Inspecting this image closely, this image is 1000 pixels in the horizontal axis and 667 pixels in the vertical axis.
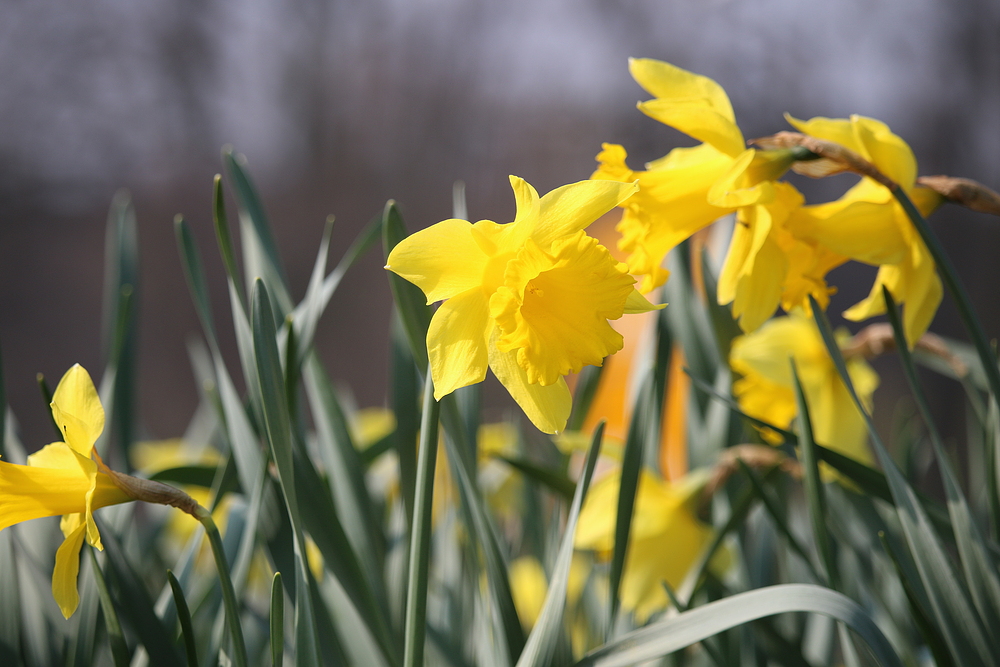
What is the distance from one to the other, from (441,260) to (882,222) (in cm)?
29

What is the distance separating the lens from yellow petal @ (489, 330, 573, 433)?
31cm

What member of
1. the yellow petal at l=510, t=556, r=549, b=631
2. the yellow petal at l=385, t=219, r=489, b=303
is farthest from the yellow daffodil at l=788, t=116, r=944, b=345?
the yellow petal at l=510, t=556, r=549, b=631

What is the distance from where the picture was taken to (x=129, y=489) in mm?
310

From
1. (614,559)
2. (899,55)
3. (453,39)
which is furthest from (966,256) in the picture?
(614,559)

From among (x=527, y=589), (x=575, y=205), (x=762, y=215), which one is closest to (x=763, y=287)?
(x=762, y=215)

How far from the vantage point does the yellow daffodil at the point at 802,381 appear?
57cm

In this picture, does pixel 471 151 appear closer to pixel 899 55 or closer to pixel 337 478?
pixel 899 55

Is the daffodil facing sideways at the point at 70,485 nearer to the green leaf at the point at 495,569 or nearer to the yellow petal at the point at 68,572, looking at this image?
the yellow petal at the point at 68,572

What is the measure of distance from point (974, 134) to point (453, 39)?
194 cm

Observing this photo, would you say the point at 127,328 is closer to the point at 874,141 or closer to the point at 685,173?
the point at 685,173

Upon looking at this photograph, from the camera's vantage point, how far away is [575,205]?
29 centimetres

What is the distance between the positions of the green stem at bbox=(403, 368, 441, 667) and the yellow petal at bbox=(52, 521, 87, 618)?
0.16m

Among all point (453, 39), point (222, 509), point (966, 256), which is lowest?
point (966, 256)

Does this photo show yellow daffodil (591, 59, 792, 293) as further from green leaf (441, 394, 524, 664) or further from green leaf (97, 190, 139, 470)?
green leaf (97, 190, 139, 470)
